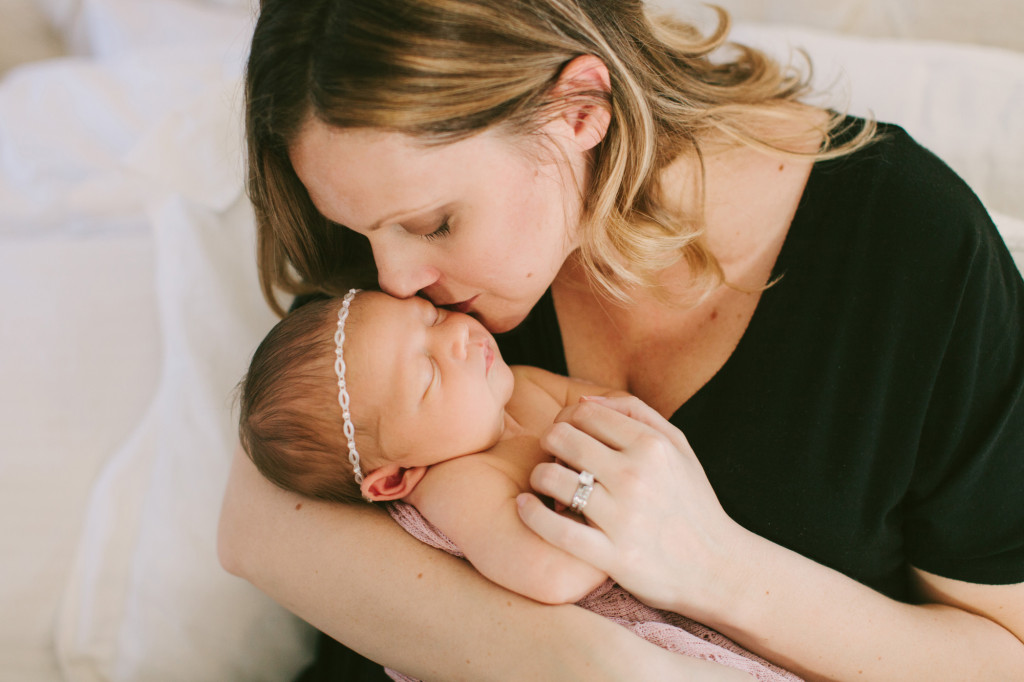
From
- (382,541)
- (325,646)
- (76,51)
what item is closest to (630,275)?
(382,541)

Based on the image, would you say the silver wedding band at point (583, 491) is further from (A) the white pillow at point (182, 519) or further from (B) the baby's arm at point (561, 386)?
(A) the white pillow at point (182, 519)

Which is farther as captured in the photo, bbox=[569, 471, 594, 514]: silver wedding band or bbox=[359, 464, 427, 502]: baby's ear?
bbox=[359, 464, 427, 502]: baby's ear

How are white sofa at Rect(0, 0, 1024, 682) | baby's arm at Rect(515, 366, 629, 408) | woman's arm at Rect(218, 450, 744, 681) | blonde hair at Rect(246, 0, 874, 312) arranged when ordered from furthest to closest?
white sofa at Rect(0, 0, 1024, 682)
baby's arm at Rect(515, 366, 629, 408)
woman's arm at Rect(218, 450, 744, 681)
blonde hair at Rect(246, 0, 874, 312)

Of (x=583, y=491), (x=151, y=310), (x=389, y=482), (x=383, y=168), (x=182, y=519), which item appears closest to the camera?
(x=383, y=168)

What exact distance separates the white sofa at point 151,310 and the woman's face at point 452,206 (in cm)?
53

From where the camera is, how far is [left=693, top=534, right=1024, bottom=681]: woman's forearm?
3.42ft

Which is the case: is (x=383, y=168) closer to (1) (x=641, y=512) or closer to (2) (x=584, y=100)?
(2) (x=584, y=100)

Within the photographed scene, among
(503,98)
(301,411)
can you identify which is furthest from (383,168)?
(301,411)

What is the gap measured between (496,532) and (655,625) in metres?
0.27

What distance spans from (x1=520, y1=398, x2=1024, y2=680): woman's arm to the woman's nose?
0.98 ft

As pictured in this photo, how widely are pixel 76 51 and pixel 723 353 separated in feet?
7.87

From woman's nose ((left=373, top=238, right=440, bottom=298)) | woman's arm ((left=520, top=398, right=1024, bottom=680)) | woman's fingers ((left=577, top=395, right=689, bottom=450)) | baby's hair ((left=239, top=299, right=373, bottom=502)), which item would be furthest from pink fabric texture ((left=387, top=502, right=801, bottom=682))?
woman's nose ((left=373, top=238, right=440, bottom=298))

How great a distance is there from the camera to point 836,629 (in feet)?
3.45

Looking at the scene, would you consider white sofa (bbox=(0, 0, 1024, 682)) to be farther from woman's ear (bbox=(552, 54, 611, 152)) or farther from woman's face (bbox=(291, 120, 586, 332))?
woman's ear (bbox=(552, 54, 611, 152))
